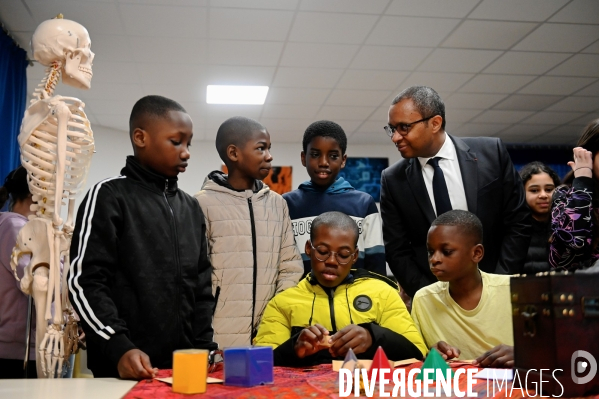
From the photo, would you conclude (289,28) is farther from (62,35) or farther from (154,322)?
(154,322)

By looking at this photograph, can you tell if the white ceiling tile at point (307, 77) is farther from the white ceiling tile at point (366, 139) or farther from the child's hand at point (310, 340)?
the child's hand at point (310, 340)

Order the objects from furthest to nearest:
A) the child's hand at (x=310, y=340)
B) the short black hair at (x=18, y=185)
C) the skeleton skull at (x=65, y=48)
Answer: the short black hair at (x=18, y=185) → the skeleton skull at (x=65, y=48) → the child's hand at (x=310, y=340)

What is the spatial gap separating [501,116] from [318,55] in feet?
10.7

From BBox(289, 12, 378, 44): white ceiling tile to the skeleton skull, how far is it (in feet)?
8.09

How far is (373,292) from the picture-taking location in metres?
1.82

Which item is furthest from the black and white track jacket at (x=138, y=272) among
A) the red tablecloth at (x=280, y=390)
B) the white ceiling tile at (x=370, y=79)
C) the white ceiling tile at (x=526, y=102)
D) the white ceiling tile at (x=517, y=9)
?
the white ceiling tile at (x=526, y=102)

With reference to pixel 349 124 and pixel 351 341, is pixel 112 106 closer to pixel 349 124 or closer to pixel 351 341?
pixel 349 124

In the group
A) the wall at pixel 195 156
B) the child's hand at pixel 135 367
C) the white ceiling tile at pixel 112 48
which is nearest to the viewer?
the child's hand at pixel 135 367

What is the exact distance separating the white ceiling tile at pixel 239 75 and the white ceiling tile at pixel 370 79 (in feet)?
2.63

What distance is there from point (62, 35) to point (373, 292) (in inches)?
58.8

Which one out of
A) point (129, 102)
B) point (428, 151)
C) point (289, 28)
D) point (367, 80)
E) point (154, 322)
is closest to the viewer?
point (154, 322)

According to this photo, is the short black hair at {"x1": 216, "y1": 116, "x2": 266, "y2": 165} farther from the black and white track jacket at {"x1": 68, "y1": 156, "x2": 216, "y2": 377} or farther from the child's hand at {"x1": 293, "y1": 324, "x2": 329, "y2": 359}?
the child's hand at {"x1": 293, "y1": 324, "x2": 329, "y2": 359}

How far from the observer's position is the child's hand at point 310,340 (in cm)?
140

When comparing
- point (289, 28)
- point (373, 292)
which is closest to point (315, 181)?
point (373, 292)
